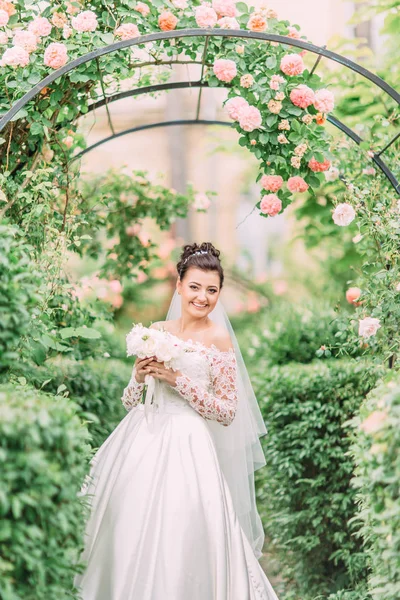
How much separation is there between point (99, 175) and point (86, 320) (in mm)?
1633

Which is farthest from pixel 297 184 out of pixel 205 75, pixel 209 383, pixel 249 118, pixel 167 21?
pixel 209 383

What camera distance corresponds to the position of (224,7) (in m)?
4.31

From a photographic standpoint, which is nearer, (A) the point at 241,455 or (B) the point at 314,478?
(A) the point at 241,455

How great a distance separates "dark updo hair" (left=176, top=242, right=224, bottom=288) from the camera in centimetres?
417

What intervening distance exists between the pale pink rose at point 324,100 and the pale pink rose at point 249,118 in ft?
1.15

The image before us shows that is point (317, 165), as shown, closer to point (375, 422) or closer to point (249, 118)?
point (249, 118)

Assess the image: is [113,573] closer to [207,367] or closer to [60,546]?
[60,546]

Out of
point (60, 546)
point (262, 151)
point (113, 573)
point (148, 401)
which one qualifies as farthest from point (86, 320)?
point (60, 546)

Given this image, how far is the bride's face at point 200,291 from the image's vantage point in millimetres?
4117

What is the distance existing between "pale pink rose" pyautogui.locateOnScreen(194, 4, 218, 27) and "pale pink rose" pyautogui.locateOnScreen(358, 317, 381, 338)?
1861 mm

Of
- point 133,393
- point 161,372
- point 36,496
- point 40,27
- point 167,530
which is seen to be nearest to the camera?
point 36,496

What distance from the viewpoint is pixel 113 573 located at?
345cm

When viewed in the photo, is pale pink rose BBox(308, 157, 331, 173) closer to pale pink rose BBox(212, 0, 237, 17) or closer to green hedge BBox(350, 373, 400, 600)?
pale pink rose BBox(212, 0, 237, 17)

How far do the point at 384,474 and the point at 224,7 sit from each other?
286cm
